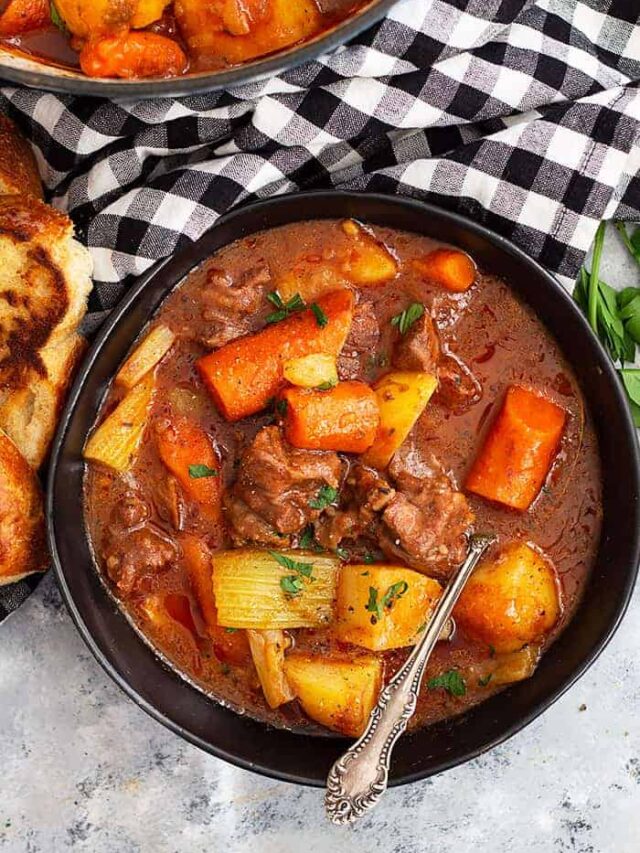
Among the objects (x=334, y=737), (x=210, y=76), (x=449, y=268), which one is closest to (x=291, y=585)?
(x=334, y=737)

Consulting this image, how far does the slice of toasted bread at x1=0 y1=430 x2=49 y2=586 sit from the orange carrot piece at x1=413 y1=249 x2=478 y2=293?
152 cm

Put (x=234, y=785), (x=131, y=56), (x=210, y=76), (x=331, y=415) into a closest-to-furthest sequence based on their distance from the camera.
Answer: (x=210, y=76) < (x=131, y=56) < (x=331, y=415) < (x=234, y=785)

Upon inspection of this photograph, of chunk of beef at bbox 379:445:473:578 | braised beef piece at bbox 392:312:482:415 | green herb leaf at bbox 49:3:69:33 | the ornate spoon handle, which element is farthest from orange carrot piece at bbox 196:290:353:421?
green herb leaf at bbox 49:3:69:33

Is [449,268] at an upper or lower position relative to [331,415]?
upper

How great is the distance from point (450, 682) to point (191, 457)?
1190 millimetres

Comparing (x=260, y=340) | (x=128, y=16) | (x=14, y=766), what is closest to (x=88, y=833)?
(x=14, y=766)

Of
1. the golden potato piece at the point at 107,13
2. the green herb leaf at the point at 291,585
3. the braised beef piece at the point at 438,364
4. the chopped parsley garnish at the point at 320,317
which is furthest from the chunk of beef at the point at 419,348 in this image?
the golden potato piece at the point at 107,13

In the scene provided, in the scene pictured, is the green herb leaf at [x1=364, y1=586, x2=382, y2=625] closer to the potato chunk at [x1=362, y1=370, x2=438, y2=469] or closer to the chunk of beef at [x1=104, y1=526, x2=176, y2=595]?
the potato chunk at [x1=362, y1=370, x2=438, y2=469]

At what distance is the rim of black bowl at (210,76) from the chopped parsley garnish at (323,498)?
1.35 metres

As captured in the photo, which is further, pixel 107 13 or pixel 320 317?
pixel 320 317

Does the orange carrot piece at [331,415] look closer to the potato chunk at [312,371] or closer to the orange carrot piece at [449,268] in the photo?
the potato chunk at [312,371]

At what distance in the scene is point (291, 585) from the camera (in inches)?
138

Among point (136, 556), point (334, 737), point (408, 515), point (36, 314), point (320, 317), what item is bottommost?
point (334, 737)

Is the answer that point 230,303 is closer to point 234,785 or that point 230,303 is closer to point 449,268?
point 449,268
